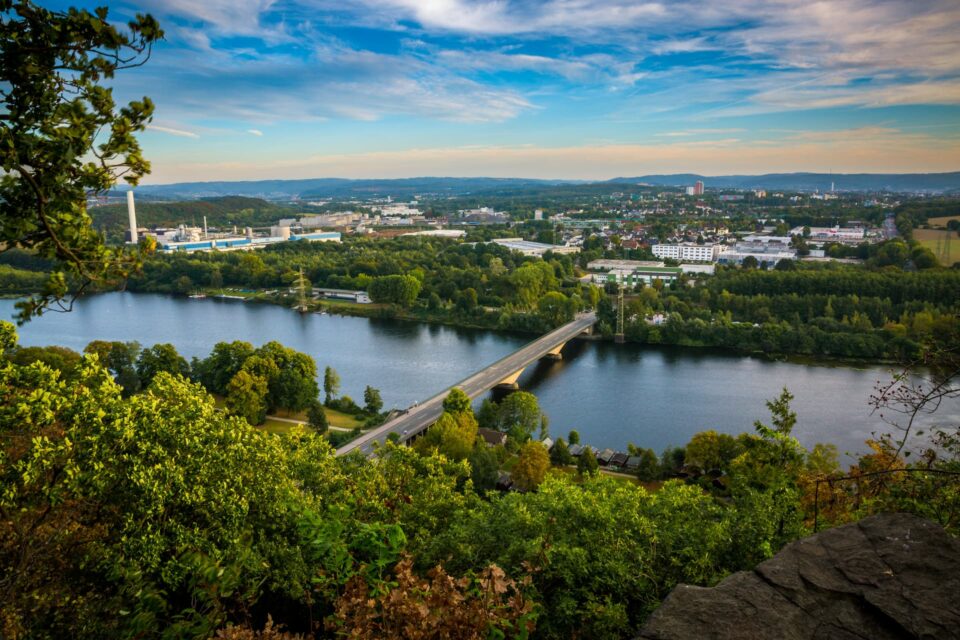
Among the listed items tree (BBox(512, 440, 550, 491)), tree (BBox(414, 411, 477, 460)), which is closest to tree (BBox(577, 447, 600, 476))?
tree (BBox(512, 440, 550, 491))

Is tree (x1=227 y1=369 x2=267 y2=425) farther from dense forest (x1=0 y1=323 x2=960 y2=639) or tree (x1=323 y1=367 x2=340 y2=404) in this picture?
dense forest (x1=0 y1=323 x2=960 y2=639)

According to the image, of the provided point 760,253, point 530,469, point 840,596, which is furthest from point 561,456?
point 760,253

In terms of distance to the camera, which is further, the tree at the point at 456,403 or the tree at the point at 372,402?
the tree at the point at 372,402

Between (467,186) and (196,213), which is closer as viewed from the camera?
(196,213)

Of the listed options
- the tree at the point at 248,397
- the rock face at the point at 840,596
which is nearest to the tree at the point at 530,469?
the tree at the point at 248,397

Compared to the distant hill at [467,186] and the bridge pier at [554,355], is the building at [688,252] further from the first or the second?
the distant hill at [467,186]

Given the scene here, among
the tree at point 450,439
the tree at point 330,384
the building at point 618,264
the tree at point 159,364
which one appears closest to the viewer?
the tree at point 450,439

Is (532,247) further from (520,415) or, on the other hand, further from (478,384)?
(520,415)
